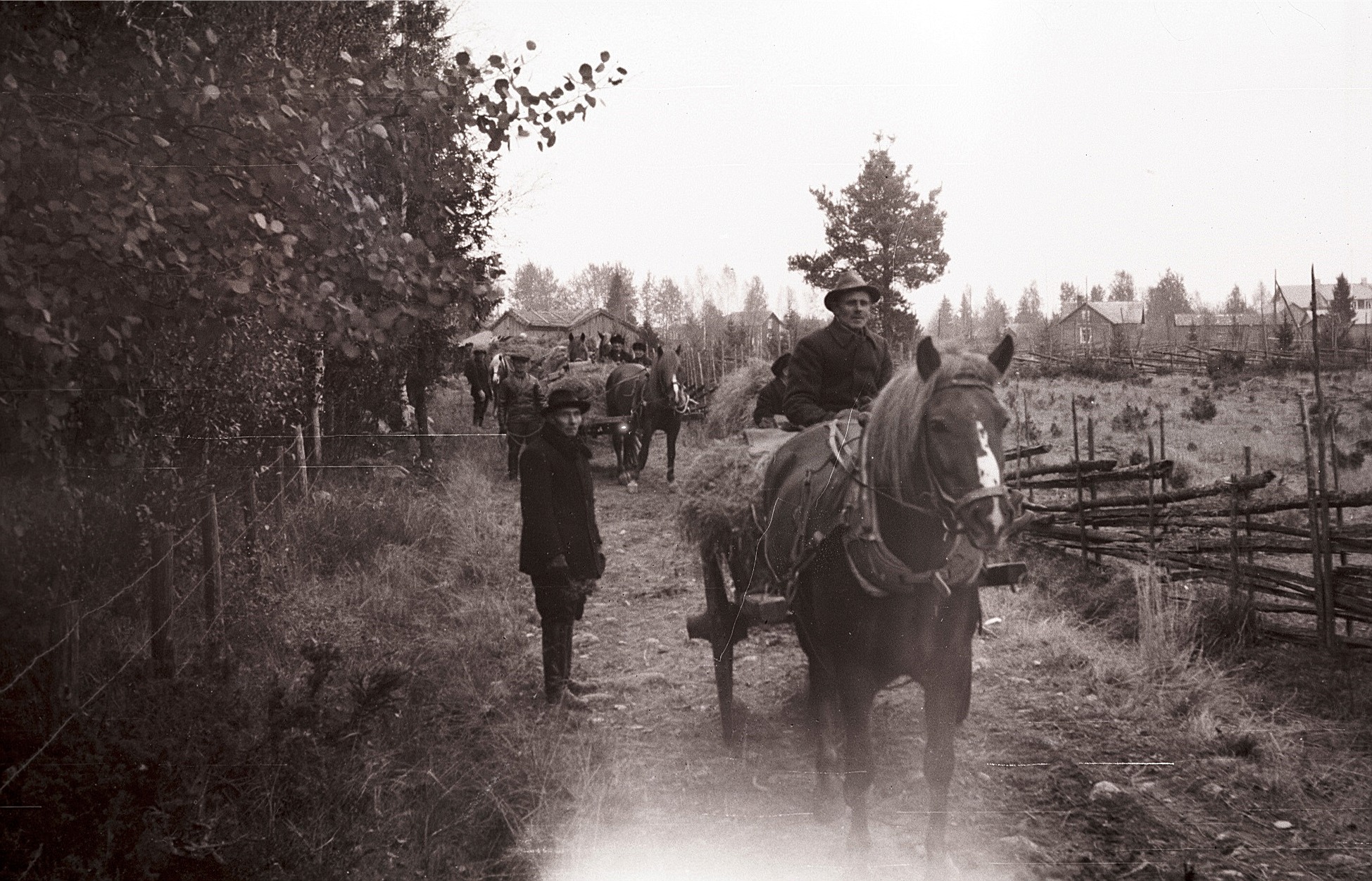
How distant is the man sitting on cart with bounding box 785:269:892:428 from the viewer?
520 centimetres

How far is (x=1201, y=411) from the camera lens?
1973 centimetres

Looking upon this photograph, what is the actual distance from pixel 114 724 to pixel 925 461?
3279 mm

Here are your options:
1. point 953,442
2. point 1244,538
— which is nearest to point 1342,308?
point 1244,538

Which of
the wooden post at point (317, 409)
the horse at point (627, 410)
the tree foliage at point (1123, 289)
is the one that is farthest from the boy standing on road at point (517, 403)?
the tree foliage at point (1123, 289)

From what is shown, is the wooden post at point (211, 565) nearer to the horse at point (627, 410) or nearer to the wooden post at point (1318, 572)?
the wooden post at point (1318, 572)

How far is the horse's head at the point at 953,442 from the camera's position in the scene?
10.3 feet

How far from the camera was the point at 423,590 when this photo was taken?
7227mm

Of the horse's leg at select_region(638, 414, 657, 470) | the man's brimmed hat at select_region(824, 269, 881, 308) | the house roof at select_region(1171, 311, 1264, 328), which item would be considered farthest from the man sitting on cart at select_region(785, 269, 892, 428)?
the house roof at select_region(1171, 311, 1264, 328)

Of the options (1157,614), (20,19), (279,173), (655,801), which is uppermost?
(20,19)

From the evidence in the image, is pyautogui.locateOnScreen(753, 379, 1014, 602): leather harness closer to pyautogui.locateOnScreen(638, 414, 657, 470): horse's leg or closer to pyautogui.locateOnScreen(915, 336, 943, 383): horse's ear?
pyautogui.locateOnScreen(915, 336, 943, 383): horse's ear

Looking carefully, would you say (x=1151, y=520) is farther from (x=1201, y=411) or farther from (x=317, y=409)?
(x=1201, y=411)

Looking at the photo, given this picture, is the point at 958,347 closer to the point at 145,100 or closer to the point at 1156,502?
the point at 145,100

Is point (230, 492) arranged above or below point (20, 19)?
below

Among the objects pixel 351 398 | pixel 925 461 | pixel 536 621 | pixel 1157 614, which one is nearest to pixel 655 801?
pixel 925 461
